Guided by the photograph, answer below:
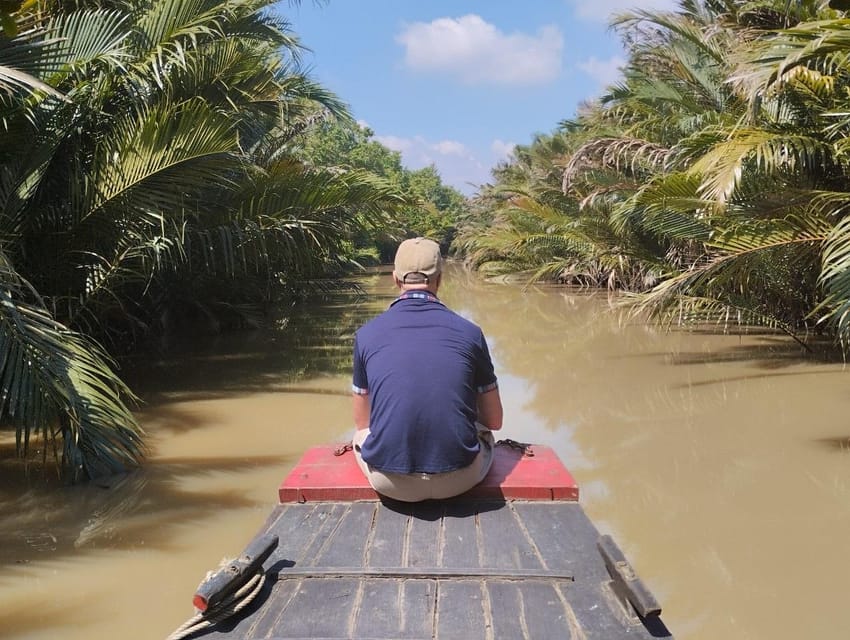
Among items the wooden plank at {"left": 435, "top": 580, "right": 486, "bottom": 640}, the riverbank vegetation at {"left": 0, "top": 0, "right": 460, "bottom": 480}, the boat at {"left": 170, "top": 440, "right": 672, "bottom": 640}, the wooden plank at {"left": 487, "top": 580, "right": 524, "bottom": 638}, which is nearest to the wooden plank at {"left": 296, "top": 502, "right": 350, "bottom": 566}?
the boat at {"left": 170, "top": 440, "right": 672, "bottom": 640}

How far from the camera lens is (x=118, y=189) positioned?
263 inches

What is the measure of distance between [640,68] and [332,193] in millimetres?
8351

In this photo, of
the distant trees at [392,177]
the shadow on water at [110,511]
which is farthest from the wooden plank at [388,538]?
the distant trees at [392,177]

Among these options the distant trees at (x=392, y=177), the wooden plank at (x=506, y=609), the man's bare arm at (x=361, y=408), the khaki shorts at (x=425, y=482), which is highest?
the distant trees at (x=392, y=177)

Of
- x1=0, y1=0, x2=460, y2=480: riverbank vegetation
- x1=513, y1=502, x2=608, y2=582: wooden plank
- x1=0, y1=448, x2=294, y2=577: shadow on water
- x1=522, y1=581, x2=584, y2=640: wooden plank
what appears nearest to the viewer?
x1=522, y1=581, x2=584, y2=640: wooden plank

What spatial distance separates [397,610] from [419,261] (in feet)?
4.88

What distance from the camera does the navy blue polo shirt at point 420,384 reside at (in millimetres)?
3074

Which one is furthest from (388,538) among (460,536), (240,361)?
(240,361)

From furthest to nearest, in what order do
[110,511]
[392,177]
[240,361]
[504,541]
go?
1. [392,177]
2. [240,361]
3. [110,511]
4. [504,541]

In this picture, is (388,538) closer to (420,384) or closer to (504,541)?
(504,541)

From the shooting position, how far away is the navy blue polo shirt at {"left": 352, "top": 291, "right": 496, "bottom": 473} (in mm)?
3074

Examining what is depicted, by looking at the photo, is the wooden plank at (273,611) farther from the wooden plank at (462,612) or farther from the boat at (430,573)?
the wooden plank at (462,612)

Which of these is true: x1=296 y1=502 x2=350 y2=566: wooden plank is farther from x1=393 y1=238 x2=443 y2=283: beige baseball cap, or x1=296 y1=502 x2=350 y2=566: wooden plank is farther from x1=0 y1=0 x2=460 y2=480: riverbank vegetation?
x1=0 y1=0 x2=460 y2=480: riverbank vegetation

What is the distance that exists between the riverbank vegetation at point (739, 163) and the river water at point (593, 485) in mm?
951
